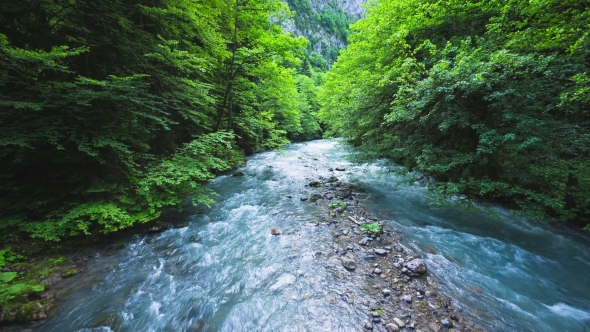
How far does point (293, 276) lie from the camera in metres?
4.17

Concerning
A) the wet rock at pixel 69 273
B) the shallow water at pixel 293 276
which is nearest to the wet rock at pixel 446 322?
the shallow water at pixel 293 276

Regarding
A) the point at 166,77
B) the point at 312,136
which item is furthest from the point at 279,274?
the point at 312,136

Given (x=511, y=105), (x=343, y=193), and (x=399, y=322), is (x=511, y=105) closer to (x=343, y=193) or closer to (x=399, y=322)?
(x=399, y=322)

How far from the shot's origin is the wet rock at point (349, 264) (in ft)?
14.1

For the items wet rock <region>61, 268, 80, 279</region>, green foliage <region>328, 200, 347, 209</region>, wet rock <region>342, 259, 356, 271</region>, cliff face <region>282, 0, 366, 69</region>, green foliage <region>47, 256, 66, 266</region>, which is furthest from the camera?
cliff face <region>282, 0, 366, 69</region>

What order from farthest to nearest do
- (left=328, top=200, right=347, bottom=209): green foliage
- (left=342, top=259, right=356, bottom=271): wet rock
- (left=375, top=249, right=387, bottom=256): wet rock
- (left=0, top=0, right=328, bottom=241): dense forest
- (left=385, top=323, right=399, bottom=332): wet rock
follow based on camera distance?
1. (left=328, top=200, right=347, bottom=209): green foliage
2. (left=375, top=249, right=387, bottom=256): wet rock
3. (left=342, top=259, right=356, bottom=271): wet rock
4. (left=0, top=0, right=328, bottom=241): dense forest
5. (left=385, top=323, right=399, bottom=332): wet rock

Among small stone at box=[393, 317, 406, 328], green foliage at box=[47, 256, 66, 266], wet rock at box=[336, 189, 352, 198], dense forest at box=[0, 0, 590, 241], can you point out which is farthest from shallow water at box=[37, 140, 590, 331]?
wet rock at box=[336, 189, 352, 198]

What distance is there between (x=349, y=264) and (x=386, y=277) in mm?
725

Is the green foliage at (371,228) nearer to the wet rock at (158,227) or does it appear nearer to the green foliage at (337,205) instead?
the green foliage at (337,205)

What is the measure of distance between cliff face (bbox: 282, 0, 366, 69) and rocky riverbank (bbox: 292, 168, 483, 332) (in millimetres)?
74273

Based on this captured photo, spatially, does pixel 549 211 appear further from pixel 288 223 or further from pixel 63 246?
pixel 63 246

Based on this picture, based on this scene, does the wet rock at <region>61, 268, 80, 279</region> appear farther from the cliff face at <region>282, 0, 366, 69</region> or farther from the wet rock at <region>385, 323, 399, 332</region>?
the cliff face at <region>282, 0, 366, 69</region>

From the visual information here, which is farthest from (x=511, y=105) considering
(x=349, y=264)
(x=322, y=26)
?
(x=322, y=26)

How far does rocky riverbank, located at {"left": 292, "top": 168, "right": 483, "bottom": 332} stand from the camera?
10.3 feet
